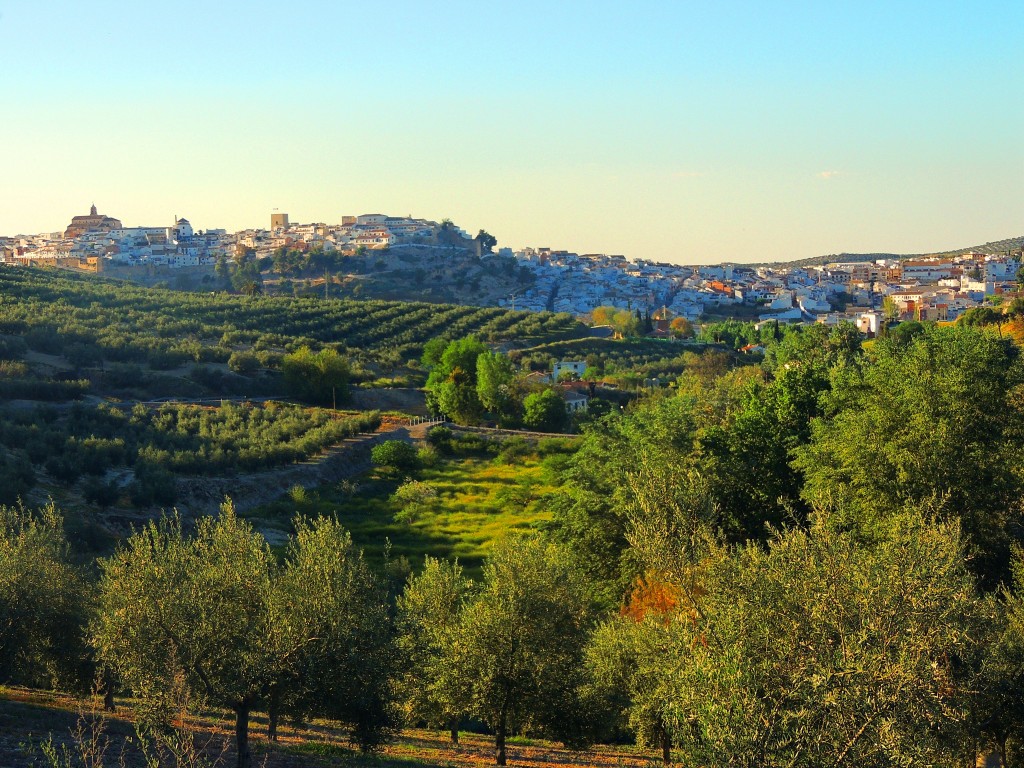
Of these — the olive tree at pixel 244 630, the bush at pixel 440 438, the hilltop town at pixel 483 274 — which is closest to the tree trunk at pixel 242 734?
the olive tree at pixel 244 630

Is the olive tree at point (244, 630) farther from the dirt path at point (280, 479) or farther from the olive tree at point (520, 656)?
the dirt path at point (280, 479)

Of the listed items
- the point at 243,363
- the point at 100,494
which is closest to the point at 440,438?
the point at 243,363

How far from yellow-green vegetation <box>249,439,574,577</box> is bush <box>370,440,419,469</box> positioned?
1.58 feet

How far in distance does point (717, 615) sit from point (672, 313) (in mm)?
147714

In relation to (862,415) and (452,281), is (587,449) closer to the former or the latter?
(862,415)

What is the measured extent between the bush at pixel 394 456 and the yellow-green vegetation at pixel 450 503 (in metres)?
0.48

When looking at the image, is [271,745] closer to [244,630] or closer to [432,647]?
[244,630]

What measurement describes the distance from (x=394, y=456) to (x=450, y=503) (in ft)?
21.8

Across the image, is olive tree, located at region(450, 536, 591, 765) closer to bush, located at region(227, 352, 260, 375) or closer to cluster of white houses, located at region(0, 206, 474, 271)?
bush, located at region(227, 352, 260, 375)

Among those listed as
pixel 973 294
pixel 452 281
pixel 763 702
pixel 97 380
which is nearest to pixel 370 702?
Result: pixel 763 702

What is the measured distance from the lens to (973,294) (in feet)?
497

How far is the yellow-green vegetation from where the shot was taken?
38188mm

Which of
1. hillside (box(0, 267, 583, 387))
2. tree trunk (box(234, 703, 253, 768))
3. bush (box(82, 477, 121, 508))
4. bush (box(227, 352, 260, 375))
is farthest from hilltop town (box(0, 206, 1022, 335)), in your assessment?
tree trunk (box(234, 703, 253, 768))

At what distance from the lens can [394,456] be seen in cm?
5084
